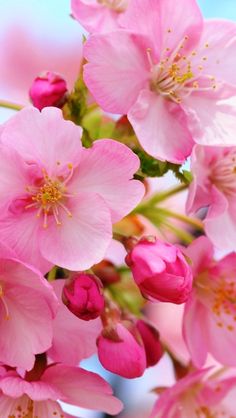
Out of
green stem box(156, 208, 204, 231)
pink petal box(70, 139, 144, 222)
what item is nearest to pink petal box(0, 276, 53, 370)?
pink petal box(70, 139, 144, 222)

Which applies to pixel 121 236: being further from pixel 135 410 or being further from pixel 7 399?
pixel 135 410

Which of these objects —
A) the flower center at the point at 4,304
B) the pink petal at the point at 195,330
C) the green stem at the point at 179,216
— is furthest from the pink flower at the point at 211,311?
the flower center at the point at 4,304

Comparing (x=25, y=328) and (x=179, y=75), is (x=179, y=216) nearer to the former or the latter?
(x=179, y=75)

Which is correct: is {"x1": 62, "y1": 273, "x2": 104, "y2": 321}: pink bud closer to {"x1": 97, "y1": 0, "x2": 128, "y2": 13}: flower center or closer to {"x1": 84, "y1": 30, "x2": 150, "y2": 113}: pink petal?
{"x1": 84, "y1": 30, "x2": 150, "y2": 113}: pink petal

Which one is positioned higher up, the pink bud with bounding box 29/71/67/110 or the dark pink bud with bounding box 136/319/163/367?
the pink bud with bounding box 29/71/67/110

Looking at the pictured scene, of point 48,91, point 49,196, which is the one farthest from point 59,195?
point 48,91

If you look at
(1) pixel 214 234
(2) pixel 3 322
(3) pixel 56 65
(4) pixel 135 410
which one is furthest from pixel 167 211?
(3) pixel 56 65

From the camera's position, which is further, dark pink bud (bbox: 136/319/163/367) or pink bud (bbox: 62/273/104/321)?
dark pink bud (bbox: 136/319/163/367)
